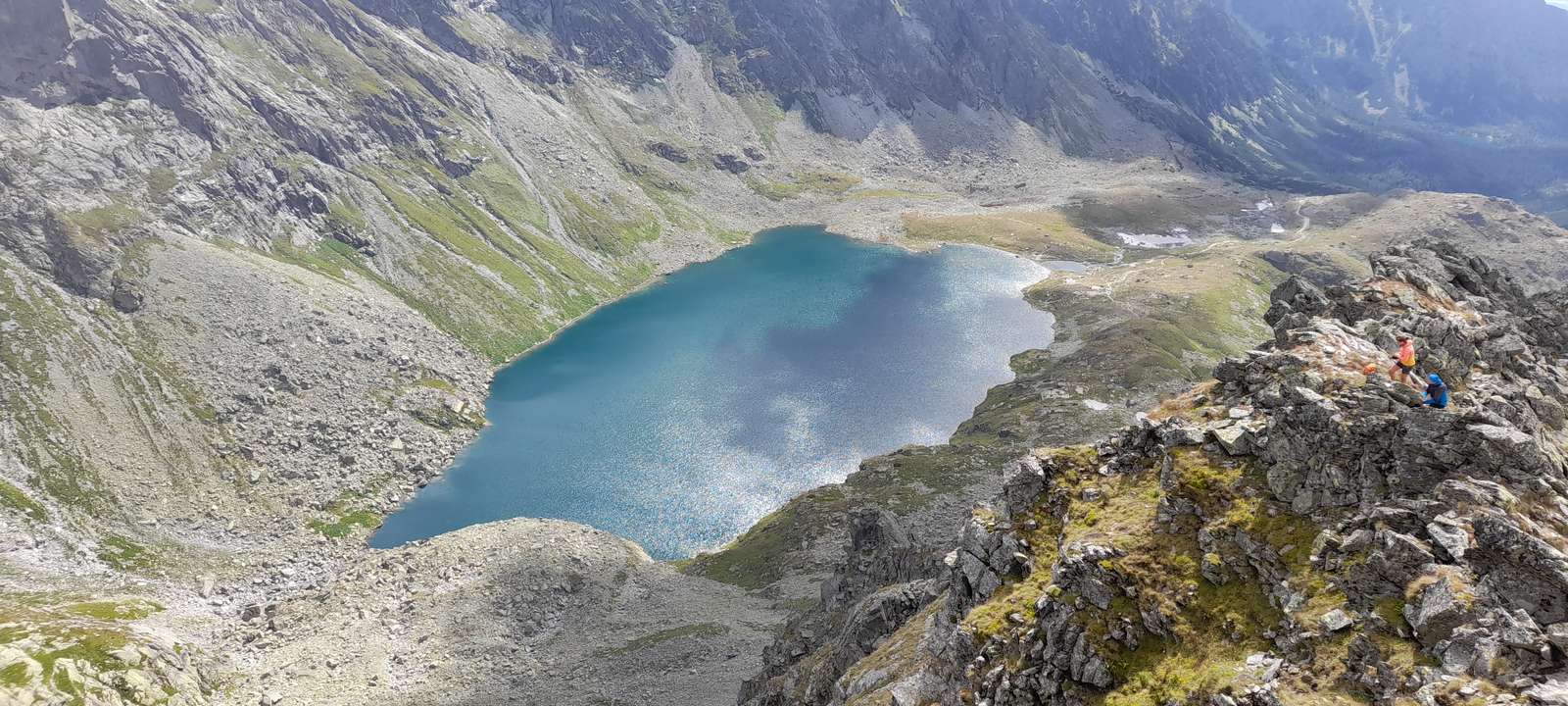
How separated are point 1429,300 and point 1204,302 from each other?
14584 cm

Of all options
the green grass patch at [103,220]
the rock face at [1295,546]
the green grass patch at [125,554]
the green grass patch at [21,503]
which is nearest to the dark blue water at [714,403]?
the green grass patch at [125,554]

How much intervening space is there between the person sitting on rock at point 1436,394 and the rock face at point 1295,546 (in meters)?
0.42

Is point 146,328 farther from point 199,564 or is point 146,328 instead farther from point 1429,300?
point 1429,300

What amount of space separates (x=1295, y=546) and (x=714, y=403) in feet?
344

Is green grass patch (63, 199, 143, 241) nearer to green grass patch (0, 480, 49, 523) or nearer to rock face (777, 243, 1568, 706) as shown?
green grass patch (0, 480, 49, 523)

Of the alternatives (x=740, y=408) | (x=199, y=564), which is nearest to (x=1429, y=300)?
(x=740, y=408)

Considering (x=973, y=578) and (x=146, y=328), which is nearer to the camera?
(x=973, y=578)

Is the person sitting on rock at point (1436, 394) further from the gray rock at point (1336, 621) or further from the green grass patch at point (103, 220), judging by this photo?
the green grass patch at point (103, 220)

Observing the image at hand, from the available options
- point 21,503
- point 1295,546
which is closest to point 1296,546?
point 1295,546

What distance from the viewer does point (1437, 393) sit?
23.3 m

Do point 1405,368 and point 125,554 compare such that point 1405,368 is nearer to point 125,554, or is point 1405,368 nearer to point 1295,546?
point 1295,546

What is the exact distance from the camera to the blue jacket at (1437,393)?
914 inches

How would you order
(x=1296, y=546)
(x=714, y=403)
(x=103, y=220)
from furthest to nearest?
(x=714, y=403)
(x=103, y=220)
(x=1296, y=546)

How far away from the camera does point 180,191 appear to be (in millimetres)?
132375
